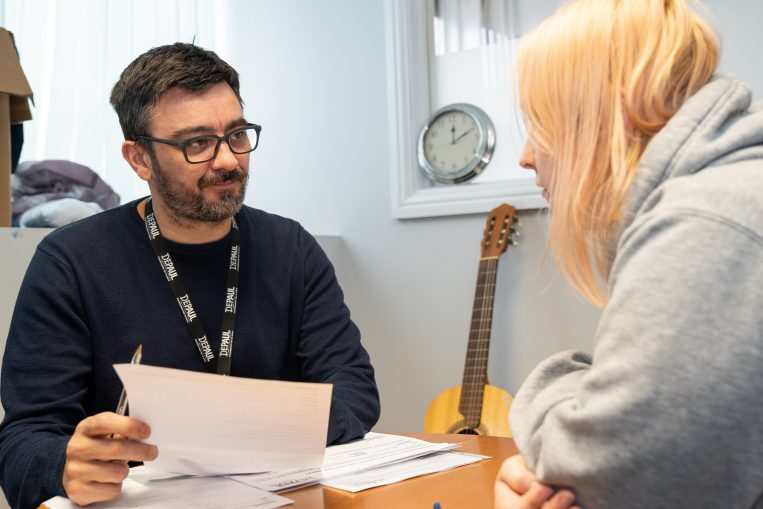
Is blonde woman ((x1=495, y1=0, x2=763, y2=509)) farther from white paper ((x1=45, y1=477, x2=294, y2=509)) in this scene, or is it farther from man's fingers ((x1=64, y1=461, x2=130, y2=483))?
man's fingers ((x1=64, y1=461, x2=130, y2=483))

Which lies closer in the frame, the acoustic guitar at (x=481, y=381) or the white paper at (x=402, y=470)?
the white paper at (x=402, y=470)

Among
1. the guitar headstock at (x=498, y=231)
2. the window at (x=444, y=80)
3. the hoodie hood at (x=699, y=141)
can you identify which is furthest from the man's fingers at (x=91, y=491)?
the window at (x=444, y=80)

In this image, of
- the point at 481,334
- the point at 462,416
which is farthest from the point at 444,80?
the point at 462,416

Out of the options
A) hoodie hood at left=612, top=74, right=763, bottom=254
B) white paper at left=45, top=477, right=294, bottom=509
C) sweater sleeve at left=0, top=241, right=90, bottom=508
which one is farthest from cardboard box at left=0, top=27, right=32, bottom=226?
hoodie hood at left=612, top=74, right=763, bottom=254

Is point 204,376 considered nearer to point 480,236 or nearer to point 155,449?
point 155,449

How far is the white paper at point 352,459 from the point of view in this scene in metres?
1.07

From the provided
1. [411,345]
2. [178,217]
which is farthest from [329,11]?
[178,217]

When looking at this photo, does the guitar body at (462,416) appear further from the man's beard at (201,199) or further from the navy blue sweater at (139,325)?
the man's beard at (201,199)

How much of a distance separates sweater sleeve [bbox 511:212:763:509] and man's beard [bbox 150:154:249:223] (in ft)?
3.45

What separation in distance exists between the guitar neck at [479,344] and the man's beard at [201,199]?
124 cm

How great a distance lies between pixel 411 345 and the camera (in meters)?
3.00

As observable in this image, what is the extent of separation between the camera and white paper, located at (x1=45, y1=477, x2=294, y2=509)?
0.97 metres

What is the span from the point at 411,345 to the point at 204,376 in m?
2.17

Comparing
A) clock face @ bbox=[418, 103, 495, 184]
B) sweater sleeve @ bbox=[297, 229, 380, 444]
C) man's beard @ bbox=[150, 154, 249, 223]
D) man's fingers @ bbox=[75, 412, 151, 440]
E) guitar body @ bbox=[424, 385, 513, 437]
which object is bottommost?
guitar body @ bbox=[424, 385, 513, 437]
